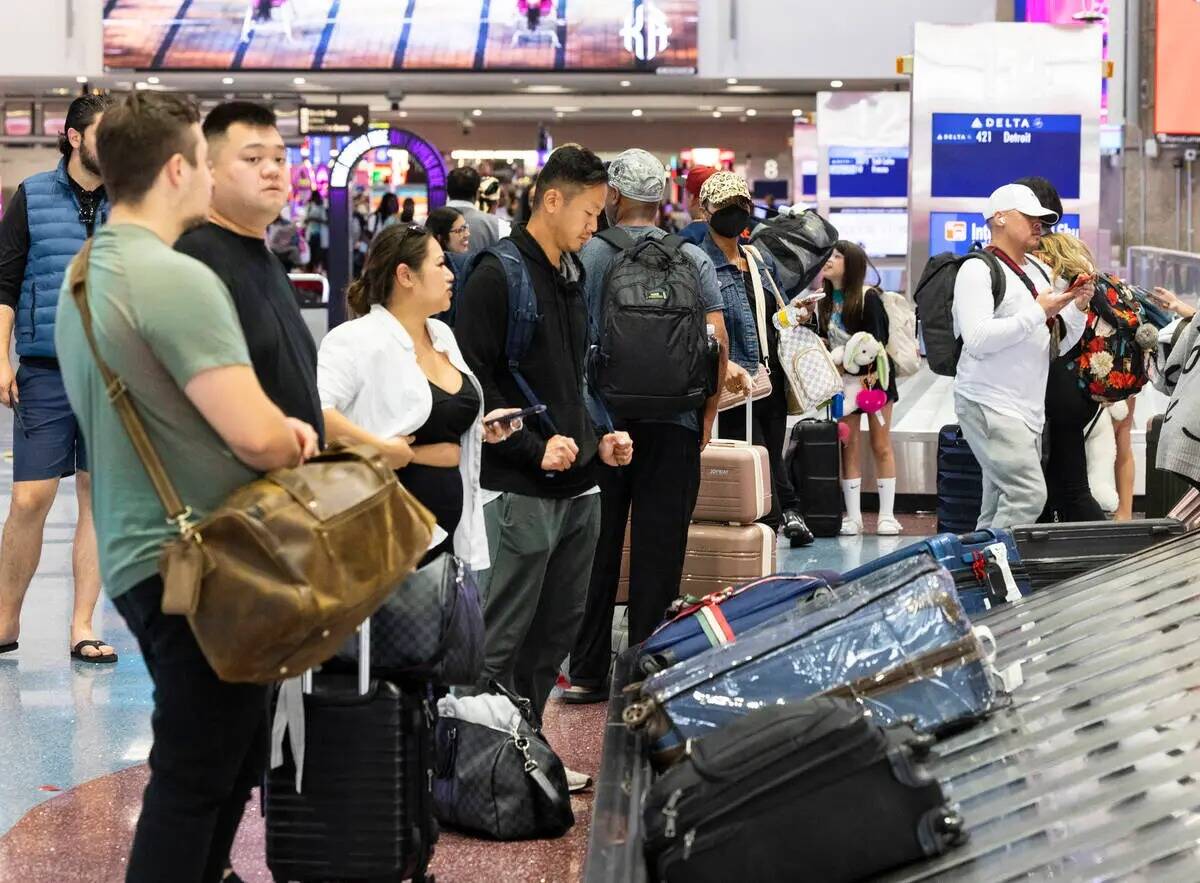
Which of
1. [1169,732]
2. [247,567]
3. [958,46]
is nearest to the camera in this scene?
[247,567]

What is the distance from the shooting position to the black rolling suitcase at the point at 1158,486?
298 inches

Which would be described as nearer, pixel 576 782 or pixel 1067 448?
pixel 576 782

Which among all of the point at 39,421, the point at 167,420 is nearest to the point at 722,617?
the point at 167,420

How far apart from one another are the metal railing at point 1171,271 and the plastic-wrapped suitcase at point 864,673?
5.84 metres

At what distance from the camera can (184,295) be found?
253 centimetres

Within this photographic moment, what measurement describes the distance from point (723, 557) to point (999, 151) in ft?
17.6

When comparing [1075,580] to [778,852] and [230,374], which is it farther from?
[230,374]

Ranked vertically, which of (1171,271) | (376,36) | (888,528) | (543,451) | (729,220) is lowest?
(888,528)

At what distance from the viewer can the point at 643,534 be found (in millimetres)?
5145

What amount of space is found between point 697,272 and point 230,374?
8.93 feet

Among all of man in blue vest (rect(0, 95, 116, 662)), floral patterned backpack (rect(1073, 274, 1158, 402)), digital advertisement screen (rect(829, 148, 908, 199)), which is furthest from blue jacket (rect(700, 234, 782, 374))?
digital advertisement screen (rect(829, 148, 908, 199))

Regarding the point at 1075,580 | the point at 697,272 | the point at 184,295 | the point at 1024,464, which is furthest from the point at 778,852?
the point at 1024,464

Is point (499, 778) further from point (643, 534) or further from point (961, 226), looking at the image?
point (961, 226)

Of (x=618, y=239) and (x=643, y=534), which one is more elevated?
(x=618, y=239)
